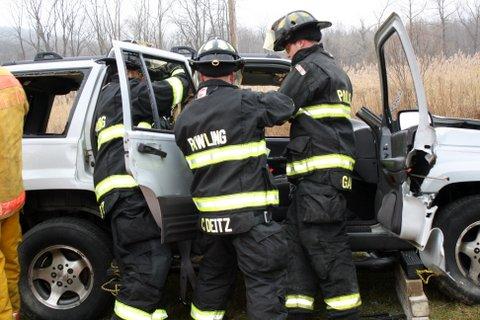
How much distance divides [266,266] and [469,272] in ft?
6.02

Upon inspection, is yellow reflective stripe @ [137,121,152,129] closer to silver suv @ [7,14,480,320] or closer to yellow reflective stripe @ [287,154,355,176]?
silver suv @ [7,14,480,320]

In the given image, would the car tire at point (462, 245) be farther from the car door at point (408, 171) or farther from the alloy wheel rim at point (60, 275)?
the alloy wheel rim at point (60, 275)

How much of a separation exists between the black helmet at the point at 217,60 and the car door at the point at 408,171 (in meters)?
1.10

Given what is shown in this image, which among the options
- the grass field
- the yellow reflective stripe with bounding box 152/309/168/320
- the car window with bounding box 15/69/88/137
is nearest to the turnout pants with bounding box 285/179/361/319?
the grass field

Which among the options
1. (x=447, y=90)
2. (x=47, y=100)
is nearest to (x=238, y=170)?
(x=47, y=100)

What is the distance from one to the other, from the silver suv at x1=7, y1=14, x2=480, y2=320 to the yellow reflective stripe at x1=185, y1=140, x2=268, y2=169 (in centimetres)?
43

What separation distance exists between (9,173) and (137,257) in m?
0.97

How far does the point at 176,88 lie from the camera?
3.68 m

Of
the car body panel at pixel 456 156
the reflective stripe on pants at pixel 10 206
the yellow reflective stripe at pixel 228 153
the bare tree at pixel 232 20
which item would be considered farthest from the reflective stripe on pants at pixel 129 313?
the bare tree at pixel 232 20

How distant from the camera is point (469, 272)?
12.5 ft

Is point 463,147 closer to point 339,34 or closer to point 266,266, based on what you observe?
point 266,266

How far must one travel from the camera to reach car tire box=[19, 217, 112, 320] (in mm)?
3818

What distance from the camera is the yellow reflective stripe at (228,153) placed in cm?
291

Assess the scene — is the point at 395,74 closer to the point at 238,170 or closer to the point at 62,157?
the point at 238,170
